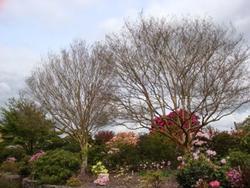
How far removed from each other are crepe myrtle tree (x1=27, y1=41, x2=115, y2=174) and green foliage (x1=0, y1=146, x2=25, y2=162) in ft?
11.5

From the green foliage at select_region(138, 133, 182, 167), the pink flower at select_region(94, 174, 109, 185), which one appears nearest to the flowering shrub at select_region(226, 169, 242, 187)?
the pink flower at select_region(94, 174, 109, 185)

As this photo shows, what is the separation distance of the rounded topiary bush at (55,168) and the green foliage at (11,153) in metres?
9.40

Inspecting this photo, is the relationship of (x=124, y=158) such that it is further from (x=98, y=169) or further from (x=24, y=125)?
(x=24, y=125)

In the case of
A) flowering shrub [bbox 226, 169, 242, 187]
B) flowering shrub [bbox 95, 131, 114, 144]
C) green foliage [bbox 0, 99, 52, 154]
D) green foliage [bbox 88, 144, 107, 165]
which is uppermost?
green foliage [bbox 0, 99, 52, 154]

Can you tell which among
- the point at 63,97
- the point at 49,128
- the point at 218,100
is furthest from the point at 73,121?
the point at 218,100

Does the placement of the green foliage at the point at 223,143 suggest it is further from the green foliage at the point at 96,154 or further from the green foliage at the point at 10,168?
the green foliage at the point at 10,168

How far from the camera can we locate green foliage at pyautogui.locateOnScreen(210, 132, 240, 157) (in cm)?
1898

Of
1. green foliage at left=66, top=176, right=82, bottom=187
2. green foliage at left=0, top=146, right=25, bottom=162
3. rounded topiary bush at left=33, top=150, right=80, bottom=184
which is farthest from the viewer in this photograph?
green foliage at left=0, top=146, right=25, bottom=162

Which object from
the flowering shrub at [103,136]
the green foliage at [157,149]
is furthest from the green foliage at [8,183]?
the flowering shrub at [103,136]

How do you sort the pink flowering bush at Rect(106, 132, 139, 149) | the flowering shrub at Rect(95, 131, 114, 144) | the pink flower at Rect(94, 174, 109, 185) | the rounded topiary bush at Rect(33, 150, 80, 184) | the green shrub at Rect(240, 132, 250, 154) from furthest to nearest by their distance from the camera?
the flowering shrub at Rect(95, 131, 114, 144)
the pink flowering bush at Rect(106, 132, 139, 149)
the green shrub at Rect(240, 132, 250, 154)
the rounded topiary bush at Rect(33, 150, 80, 184)
the pink flower at Rect(94, 174, 109, 185)

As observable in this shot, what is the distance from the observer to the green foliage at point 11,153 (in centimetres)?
2806

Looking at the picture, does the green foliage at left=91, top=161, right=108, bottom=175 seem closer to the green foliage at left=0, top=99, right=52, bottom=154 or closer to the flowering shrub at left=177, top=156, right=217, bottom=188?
the flowering shrub at left=177, top=156, right=217, bottom=188

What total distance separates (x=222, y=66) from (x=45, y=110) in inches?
484

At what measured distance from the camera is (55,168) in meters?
17.4
